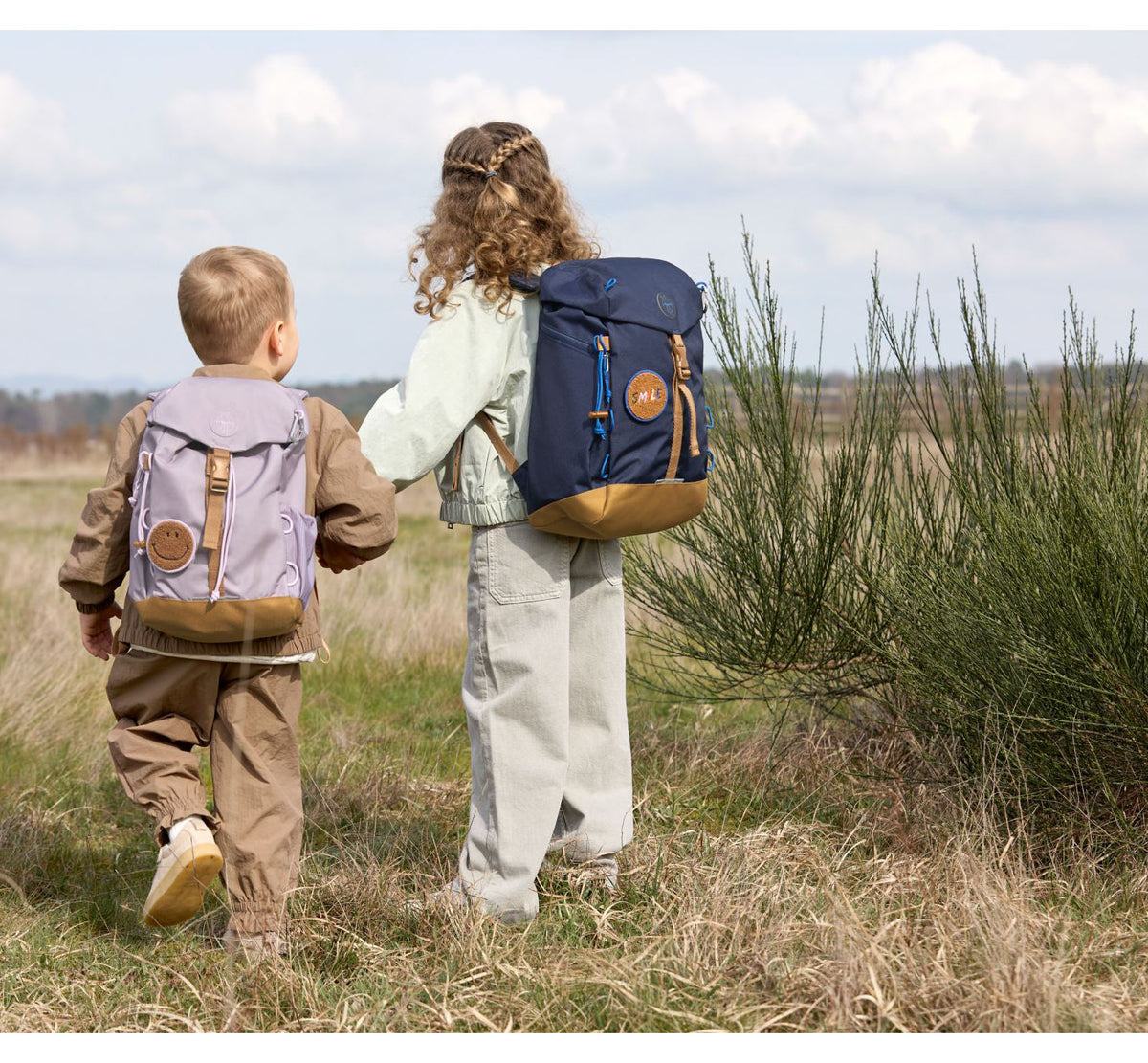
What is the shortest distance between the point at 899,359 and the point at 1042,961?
2009mm

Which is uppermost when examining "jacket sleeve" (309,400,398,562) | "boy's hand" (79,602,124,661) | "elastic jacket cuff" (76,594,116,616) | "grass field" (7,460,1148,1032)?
"jacket sleeve" (309,400,398,562)

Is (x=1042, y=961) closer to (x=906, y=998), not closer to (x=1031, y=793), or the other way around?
(x=906, y=998)

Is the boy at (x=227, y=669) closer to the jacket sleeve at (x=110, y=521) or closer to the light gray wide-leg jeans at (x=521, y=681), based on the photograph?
the jacket sleeve at (x=110, y=521)

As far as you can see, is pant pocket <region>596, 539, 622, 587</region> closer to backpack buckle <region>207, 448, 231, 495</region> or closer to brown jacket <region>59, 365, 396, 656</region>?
brown jacket <region>59, 365, 396, 656</region>

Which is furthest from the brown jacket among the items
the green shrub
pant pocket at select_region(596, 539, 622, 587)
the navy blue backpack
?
the green shrub

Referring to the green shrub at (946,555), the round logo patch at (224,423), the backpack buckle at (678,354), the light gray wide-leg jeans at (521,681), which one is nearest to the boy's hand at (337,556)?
the light gray wide-leg jeans at (521,681)

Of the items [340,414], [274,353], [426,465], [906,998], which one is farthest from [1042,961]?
[274,353]

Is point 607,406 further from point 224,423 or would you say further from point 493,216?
point 224,423

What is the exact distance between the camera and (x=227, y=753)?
Result: 294 cm

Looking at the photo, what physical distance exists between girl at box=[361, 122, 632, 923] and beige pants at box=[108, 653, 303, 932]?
1.44 ft

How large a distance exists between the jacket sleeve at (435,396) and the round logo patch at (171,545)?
0.46 metres

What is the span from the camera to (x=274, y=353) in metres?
2.91

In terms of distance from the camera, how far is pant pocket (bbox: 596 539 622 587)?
10.3 feet

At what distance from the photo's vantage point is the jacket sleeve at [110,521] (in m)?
2.82
